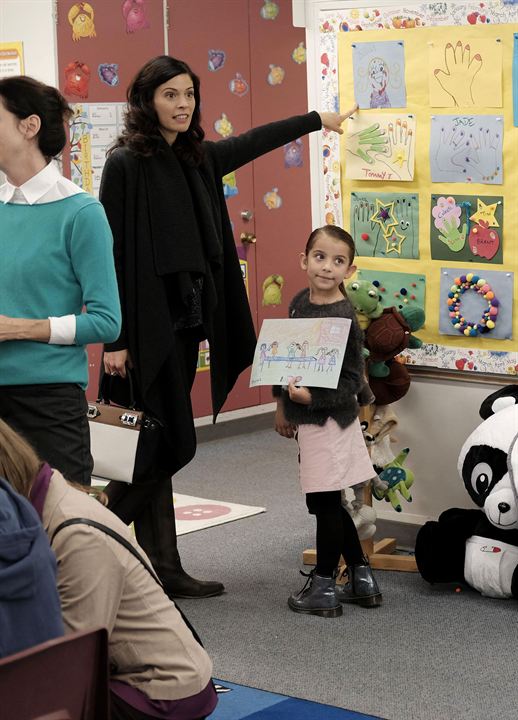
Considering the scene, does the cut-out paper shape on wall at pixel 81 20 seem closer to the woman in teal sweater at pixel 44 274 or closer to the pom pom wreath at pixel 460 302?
the pom pom wreath at pixel 460 302

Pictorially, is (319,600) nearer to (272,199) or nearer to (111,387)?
(111,387)

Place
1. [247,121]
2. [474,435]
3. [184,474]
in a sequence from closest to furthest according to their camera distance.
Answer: [474,435]
[184,474]
[247,121]

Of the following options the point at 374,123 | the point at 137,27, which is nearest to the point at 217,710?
the point at 374,123

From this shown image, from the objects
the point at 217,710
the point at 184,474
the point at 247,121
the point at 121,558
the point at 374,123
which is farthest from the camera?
the point at 247,121

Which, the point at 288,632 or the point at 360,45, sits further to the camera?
the point at 360,45

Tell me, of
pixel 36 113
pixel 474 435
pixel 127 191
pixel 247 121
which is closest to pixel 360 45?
pixel 127 191

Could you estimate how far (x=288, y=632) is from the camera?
347 cm

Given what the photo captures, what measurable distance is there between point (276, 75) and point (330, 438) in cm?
314

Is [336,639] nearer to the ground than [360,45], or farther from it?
nearer to the ground

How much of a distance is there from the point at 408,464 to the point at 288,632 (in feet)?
3.10

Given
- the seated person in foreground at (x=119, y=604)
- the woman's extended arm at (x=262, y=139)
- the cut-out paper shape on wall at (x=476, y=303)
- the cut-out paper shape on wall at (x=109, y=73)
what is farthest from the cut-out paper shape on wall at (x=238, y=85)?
the seated person in foreground at (x=119, y=604)

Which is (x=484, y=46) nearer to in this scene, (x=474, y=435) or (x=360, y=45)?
(x=360, y=45)

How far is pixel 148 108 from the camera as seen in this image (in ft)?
11.5

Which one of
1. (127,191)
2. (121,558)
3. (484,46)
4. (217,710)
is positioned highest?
(484,46)
